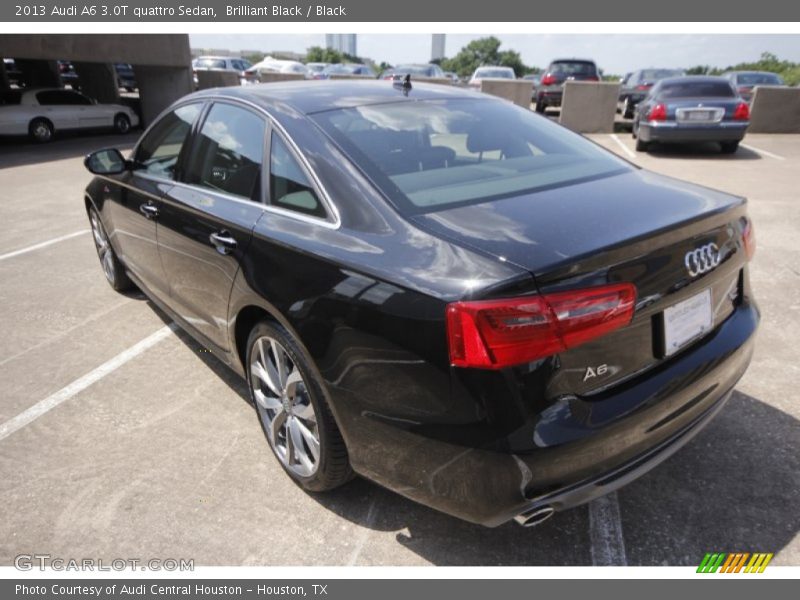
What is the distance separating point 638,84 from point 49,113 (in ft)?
55.3

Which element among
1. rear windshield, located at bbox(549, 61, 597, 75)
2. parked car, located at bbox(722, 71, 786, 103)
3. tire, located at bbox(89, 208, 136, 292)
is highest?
rear windshield, located at bbox(549, 61, 597, 75)

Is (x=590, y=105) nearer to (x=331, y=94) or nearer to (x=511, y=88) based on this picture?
(x=511, y=88)

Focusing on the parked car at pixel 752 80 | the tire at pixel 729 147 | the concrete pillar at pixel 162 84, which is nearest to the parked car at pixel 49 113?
the concrete pillar at pixel 162 84

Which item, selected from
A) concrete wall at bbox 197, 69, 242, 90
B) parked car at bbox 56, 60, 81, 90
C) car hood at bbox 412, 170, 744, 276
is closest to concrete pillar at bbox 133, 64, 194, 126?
concrete wall at bbox 197, 69, 242, 90

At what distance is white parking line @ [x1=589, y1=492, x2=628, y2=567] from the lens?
2.19m

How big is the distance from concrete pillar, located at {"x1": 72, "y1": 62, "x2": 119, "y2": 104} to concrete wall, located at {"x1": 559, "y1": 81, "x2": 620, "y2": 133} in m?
16.1

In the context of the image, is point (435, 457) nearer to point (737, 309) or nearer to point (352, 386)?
point (352, 386)

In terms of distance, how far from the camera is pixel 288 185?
248 centimetres

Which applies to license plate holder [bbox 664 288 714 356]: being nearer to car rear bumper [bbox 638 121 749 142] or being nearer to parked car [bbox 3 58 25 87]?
car rear bumper [bbox 638 121 749 142]

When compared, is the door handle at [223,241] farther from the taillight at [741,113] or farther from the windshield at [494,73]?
the windshield at [494,73]

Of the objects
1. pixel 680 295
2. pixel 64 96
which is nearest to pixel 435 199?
pixel 680 295

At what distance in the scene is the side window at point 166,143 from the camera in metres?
3.44

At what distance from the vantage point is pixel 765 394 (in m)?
3.17

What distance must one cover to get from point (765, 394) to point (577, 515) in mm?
1520
